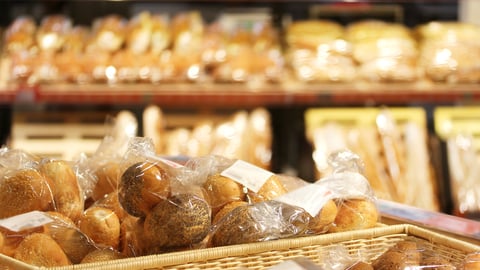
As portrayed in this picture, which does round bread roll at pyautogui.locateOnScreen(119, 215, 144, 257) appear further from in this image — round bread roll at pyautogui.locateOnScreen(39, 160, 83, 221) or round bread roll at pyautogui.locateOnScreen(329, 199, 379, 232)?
round bread roll at pyautogui.locateOnScreen(329, 199, 379, 232)

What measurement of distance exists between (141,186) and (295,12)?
9.38ft

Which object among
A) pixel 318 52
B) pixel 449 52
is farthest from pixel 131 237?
pixel 449 52

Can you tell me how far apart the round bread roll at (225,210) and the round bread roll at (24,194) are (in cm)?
Result: 26

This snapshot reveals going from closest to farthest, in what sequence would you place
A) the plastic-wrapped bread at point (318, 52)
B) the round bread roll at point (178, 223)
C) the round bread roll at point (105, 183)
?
the round bread roll at point (178, 223), the round bread roll at point (105, 183), the plastic-wrapped bread at point (318, 52)

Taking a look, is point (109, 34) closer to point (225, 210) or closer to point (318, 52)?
point (318, 52)

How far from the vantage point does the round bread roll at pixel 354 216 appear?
1.26 metres

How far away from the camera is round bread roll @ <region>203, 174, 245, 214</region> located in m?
1.22

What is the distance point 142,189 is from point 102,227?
0.11 metres

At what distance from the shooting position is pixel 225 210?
120 centimetres

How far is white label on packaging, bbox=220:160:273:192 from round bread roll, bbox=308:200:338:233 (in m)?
0.11

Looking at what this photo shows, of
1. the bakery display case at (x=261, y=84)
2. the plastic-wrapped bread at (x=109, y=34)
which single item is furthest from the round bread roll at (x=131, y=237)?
the plastic-wrapped bread at (x=109, y=34)

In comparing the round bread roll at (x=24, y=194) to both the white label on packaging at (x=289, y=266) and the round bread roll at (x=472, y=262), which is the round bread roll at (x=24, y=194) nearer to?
the white label on packaging at (x=289, y=266)

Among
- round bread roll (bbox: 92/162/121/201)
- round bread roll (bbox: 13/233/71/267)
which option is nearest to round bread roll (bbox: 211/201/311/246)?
round bread roll (bbox: 13/233/71/267)

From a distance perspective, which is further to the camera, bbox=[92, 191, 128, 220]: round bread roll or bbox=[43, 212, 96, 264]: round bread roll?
bbox=[92, 191, 128, 220]: round bread roll
